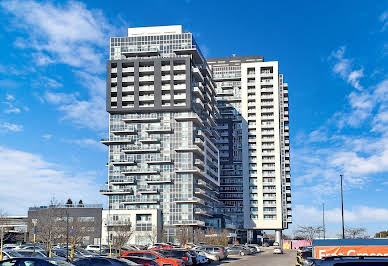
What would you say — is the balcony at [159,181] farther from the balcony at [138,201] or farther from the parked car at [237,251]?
the parked car at [237,251]

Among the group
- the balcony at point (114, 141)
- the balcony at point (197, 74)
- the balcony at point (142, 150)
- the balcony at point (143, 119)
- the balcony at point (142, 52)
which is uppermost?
the balcony at point (142, 52)

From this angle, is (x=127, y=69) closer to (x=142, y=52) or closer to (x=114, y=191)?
(x=142, y=52)

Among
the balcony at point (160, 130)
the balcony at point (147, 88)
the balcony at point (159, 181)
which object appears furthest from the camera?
the balcony at point (160, 130)

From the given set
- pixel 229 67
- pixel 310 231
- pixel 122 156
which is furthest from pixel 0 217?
pixel 229 67

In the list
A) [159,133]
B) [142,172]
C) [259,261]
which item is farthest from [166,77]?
[259,261]

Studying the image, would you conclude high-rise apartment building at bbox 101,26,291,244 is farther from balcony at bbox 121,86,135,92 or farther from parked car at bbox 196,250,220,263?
parked car at bbox 196,250,220,263

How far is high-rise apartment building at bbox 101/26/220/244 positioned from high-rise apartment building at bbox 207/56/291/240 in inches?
1369

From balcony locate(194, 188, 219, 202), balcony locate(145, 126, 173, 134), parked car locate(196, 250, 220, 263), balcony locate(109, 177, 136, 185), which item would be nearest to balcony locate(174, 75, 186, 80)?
balcony locate(145, 126, 173, 134)

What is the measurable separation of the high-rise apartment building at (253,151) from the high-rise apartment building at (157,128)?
1369 inches

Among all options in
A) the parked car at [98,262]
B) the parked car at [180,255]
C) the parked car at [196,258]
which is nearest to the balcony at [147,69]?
the parked car at [196,258]

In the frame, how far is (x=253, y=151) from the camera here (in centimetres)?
15875

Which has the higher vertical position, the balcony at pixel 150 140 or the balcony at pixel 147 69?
the balcony at pixel 147 69

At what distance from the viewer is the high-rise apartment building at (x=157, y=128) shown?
118438mm

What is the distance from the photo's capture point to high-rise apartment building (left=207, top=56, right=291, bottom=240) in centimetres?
15475
